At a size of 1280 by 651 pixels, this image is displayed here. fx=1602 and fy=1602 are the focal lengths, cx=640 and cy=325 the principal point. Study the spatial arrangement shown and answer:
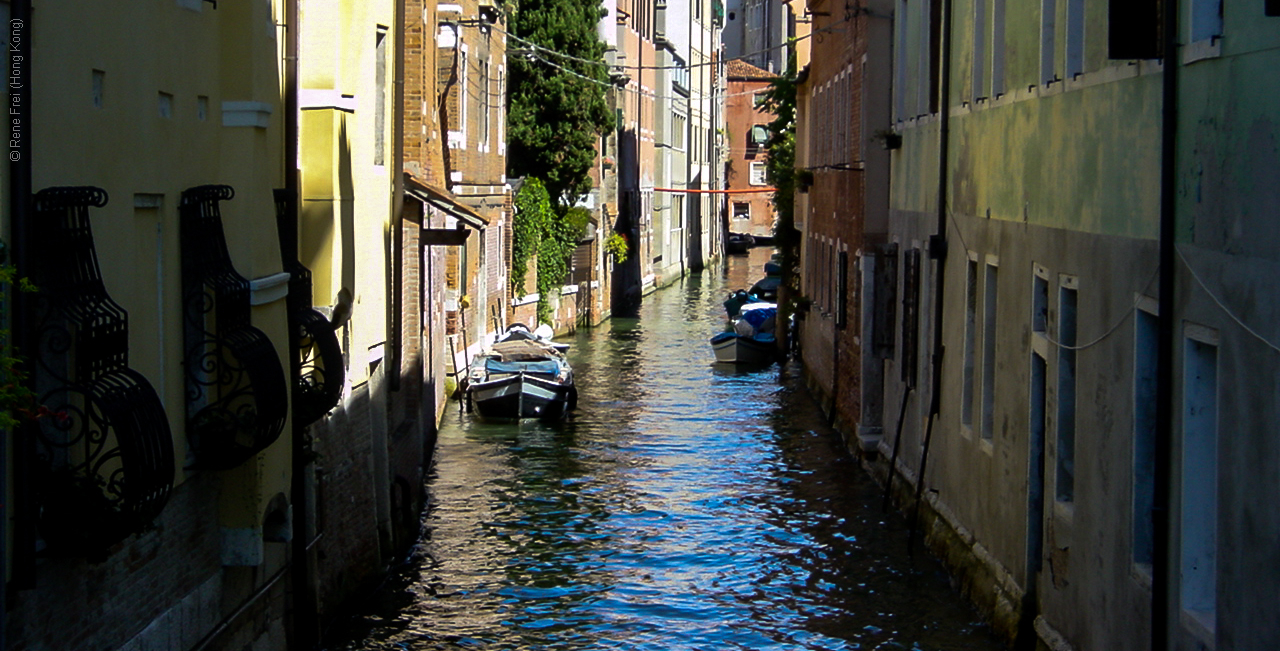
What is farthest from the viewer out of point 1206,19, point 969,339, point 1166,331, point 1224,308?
point 969,339

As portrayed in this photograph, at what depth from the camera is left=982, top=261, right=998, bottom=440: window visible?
1365 cm

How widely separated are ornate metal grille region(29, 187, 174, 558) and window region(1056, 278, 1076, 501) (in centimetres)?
620

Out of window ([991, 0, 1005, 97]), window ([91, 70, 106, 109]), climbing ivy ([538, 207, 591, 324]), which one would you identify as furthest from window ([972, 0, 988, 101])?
climbing ivy ([538, 207, 591, 324])

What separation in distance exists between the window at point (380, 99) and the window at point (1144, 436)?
8.20m

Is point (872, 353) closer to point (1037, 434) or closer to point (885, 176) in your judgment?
point (885, 176)

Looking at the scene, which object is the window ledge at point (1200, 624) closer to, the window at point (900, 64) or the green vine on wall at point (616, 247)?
the window at point (900, 64)

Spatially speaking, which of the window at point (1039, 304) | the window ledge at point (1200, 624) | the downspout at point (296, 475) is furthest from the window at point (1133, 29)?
the downspout at point (296, 475)

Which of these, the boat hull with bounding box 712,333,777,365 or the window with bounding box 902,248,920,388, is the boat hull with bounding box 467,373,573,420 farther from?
the window with bounding box 902,248,920,388

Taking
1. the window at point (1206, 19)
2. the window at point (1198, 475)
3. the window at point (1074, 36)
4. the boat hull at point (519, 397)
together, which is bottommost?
the boat hull at point (519, 397)

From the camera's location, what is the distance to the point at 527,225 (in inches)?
1385

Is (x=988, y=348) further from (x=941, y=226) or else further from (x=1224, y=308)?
(x=1224, y=308)

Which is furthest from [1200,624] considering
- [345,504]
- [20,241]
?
[345,504]

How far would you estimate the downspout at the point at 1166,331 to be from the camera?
8.52m

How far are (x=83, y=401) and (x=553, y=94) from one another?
30.3 m
